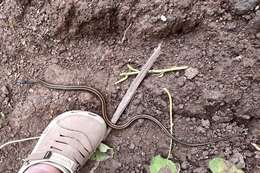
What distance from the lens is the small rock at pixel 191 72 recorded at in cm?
285

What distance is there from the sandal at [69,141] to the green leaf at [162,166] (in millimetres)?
476

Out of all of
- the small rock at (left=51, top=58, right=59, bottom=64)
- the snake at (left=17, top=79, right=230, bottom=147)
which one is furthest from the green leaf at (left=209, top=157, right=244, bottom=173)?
the small rock at (left=51, top=58, right=59, bottom=64)

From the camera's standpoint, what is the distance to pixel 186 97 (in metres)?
2.85

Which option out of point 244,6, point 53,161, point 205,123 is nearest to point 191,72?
point 205,123

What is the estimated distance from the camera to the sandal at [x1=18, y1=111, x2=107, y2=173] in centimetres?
271

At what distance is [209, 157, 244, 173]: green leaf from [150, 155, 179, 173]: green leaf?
270 millimetres

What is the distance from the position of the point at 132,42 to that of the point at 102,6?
389mm

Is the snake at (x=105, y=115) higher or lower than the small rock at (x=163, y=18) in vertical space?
lower

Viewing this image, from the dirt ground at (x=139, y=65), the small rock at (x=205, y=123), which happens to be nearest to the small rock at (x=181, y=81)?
the dirt ground at (x=139, y=65)

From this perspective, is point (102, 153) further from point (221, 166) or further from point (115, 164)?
point (221, 166)

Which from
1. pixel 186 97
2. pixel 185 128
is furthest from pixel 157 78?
pixel 185 128

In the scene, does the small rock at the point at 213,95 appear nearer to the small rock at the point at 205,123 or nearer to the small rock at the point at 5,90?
the small rock at the point at 205,123

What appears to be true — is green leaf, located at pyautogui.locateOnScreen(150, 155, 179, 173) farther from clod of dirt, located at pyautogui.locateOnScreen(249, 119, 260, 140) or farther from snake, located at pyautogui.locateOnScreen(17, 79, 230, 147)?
clod of dirt, located at pyautogui.locateOnScreen(249, 119, 260, 140)

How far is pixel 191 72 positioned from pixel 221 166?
760 mm
